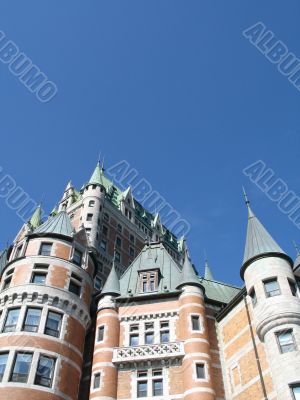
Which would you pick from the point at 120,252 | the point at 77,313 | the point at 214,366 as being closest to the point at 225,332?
the point at 214,366

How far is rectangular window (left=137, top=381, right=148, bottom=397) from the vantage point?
31.5m

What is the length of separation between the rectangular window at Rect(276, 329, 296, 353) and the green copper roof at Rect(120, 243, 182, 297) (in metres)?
10.5

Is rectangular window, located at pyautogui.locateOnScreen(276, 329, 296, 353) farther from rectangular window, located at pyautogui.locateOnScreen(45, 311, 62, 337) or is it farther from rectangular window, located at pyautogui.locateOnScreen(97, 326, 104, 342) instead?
rectangular window, located at pyautogui.locateOnScreen(45, 311, 62, 337)

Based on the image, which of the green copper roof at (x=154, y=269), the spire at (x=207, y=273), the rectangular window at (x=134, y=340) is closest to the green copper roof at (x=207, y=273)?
the spire at (x=207, y=273)

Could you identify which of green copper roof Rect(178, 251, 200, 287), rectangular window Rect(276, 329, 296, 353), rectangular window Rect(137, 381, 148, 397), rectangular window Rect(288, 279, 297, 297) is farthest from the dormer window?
rectangular window Rect(276, 329, 296, 353)

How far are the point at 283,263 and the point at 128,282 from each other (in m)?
14.8

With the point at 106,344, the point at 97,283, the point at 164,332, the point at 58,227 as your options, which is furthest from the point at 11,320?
the point at 97,283

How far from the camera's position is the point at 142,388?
3189 centimetres

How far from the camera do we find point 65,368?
31891mm

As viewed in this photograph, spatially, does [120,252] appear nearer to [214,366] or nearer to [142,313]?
[142,313]

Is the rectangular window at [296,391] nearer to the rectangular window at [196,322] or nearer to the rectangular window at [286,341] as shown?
the rectangular window at [286,341]

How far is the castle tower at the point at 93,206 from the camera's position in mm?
62156

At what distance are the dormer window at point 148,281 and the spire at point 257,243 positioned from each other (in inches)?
321

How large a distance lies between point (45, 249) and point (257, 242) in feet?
58.7
